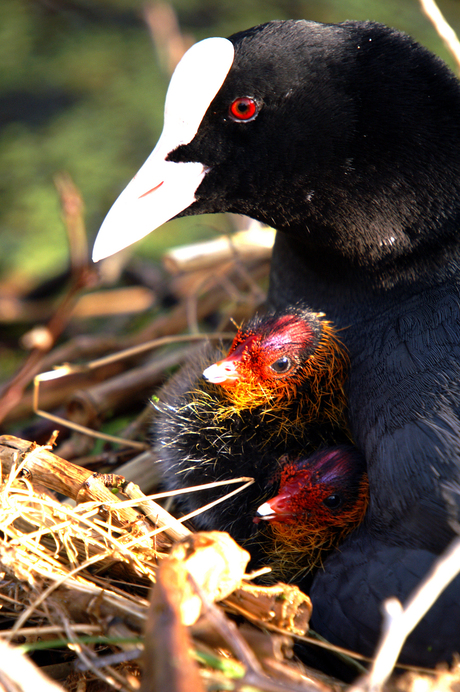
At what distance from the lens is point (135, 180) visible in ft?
5.07

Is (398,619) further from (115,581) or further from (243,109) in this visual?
(243,109)

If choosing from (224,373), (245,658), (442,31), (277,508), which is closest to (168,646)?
(245,658)

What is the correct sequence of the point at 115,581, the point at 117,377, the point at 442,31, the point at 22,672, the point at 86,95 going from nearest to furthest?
the point at 22,672
the point at 115,581
the point at 442,31
the point at 117,377
the point at 86,95

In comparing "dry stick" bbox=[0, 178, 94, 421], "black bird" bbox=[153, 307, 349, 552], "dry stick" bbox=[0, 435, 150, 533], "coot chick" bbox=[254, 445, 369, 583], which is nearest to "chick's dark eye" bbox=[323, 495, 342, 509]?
"coot chick" bbox=[254, 445, 369, 583]

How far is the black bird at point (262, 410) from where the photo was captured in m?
1.56

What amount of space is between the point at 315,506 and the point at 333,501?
0.04 meters

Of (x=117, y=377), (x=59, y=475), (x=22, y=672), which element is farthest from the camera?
(x=117, y=377)

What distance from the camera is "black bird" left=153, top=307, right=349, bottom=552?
5.11ft

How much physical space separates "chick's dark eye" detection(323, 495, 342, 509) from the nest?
26 cm

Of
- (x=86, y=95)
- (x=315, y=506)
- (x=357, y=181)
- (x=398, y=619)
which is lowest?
(x=86, y=95)

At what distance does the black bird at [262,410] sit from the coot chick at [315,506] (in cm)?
9

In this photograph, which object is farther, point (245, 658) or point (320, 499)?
point (320, 499)

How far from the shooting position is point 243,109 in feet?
4.84

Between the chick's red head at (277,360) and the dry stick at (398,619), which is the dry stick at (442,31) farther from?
the dry stick at (398,619)
